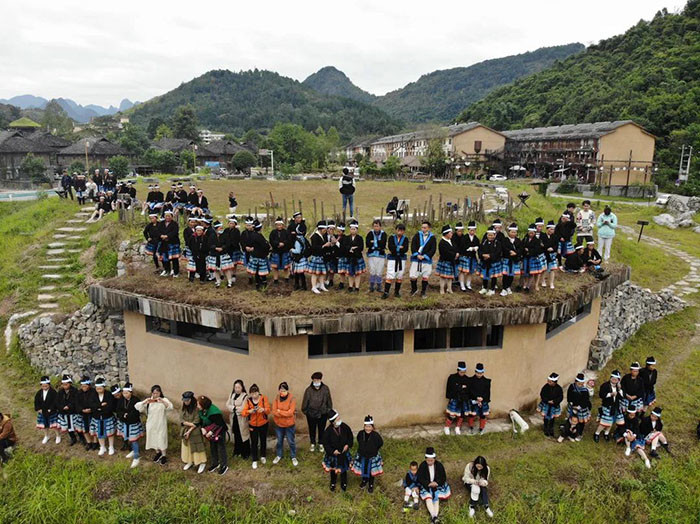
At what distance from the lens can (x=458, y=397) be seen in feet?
30.6

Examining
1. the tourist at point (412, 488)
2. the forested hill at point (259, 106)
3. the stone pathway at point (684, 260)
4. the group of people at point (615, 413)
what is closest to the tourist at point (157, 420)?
the tourist at point (412, 488)

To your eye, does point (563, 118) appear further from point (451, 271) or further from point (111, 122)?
point (111, 122)

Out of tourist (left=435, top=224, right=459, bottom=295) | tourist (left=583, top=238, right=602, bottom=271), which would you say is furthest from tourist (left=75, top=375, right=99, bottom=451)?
tourist (left=583, top=238, right=602, bottom=271)

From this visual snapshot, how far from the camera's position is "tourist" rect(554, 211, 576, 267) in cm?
1116

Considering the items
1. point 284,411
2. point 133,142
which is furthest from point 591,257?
point 133,142

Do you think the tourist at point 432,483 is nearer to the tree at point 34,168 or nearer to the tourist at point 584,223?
the tourist at point 584,223

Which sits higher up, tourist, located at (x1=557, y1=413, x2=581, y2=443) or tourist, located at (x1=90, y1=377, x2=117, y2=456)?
tourist, located at (x1=90, y1=377, x2=117, y2=456)

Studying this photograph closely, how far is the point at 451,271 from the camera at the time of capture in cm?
1004

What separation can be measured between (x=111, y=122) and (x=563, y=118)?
3823 inches

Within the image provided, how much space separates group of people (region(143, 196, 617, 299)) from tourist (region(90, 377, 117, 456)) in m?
3.13

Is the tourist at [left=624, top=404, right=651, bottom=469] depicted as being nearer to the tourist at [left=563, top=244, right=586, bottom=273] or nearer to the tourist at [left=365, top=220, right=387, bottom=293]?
the tourist at [left=563, top=244, right=586, bottom=273]

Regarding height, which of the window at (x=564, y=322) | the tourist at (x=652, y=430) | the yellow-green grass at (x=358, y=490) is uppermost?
the window at (x=564, y=322)

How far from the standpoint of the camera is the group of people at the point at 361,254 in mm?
9898

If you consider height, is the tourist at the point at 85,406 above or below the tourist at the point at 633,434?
above
